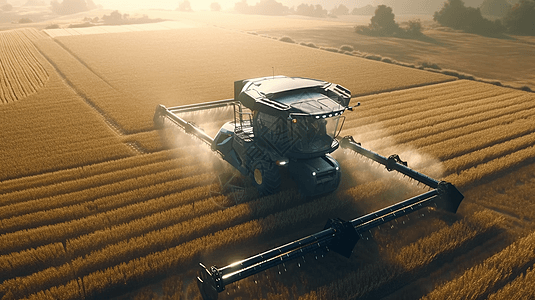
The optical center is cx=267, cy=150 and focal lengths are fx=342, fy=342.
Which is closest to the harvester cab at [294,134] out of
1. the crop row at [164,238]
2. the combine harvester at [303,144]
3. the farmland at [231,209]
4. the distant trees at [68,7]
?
the combine harvester at [303,144]

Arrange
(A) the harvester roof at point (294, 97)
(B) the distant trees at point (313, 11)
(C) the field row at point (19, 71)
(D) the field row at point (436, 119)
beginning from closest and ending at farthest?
(A) the harvester roof at point (294, 97) < (D) the field row at point (436, 119) < (C) the field row at point (19, 71) < (B) the distant trees at point (313, 11)

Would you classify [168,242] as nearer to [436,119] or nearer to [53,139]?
[53,139]

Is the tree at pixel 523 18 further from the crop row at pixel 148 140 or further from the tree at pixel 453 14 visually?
the crop row at pixel 148 140

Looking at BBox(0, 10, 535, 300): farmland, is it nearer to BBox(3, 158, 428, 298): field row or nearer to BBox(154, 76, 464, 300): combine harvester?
BBox(3, 158, 428, 298): field row

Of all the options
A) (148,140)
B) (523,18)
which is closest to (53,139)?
(148,140)

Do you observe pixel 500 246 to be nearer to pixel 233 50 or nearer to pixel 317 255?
pixel 317 255

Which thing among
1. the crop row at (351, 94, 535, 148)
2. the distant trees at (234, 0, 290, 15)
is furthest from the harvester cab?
the distant trees at (234, 0, 290, 15)
